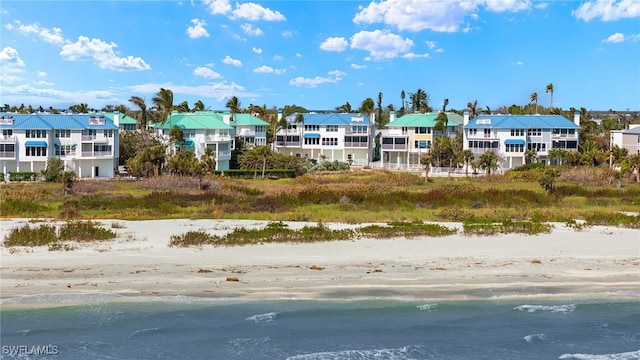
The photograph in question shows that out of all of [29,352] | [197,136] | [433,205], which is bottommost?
[29,352]

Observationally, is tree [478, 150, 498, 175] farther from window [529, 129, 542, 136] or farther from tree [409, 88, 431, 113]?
tree [409, 88, 431, 113]

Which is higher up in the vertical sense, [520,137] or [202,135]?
[520,137]

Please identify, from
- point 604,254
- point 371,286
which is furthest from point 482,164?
point 371,286

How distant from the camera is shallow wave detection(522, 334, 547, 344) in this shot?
1694 centimetres

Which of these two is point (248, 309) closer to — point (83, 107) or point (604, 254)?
point (604, 254)

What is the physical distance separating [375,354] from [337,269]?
661cm

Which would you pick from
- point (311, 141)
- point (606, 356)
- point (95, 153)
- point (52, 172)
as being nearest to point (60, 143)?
point (95, 153)

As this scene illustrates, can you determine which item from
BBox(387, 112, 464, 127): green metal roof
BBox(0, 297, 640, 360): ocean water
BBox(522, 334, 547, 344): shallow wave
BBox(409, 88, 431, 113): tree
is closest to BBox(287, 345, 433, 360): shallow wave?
BBox(0, 297, 640, 360): ocean water

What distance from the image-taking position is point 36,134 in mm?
61656

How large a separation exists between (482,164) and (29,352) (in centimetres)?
5948

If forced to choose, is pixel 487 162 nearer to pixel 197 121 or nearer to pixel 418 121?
pixel 418 121

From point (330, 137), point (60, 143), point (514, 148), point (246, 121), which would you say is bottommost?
point (60, 143)

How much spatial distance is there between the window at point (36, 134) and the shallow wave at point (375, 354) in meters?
54.6

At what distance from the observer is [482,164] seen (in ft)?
226
